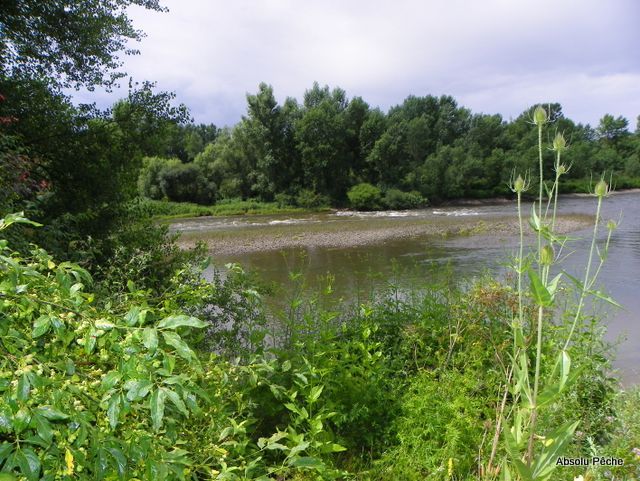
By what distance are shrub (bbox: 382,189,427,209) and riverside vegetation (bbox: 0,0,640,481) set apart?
35.5 m

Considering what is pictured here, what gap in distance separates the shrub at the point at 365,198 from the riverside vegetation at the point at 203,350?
34788mm

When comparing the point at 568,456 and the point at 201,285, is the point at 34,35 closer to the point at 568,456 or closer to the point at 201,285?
the point at 201,285

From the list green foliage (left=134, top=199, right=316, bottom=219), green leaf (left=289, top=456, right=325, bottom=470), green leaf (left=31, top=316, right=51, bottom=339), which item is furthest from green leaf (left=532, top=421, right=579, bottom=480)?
green foliage (left=134, top=199, right=316, bottom=219)

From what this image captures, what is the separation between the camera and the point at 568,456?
2742mm

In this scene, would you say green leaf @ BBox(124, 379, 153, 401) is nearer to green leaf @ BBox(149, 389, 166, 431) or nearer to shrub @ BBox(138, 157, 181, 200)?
green leaf @ BBox(149, 389, 166, 431)

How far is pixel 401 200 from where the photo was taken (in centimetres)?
4122

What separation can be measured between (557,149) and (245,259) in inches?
595

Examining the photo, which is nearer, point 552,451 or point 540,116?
point 552,451

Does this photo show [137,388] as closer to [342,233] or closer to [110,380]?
[110,380]

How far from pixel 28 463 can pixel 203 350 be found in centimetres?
271

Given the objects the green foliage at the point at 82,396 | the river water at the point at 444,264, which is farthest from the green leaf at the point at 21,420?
the river water at the point at 444,264

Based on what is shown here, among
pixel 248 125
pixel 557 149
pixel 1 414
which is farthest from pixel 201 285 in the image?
pixel 248 125

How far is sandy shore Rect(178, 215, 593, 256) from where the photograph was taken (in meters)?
19.4

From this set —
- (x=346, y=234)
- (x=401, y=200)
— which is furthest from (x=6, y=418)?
(x=401, y=200)
